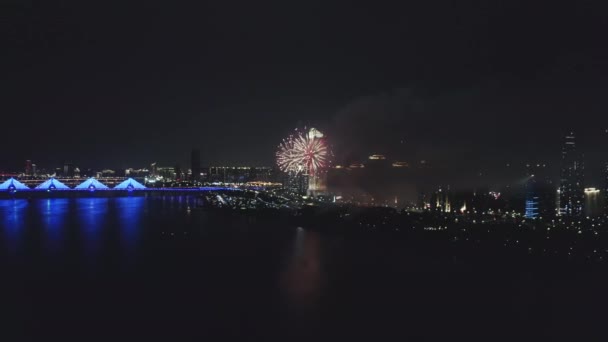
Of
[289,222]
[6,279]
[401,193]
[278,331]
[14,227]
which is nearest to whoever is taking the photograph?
[278,331]

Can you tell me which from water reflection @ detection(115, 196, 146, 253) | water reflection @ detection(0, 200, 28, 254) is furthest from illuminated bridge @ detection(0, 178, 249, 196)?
water reflection @ detection(115, 196, 146, 253)

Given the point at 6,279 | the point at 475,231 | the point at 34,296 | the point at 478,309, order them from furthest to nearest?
the point at 475,231, the point at 6,279, the point at 34,296, the point at 478,309

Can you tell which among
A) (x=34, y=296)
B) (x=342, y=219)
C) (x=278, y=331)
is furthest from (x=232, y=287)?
(x=342, y=219)

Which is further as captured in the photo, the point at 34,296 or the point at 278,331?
the point at 34,296

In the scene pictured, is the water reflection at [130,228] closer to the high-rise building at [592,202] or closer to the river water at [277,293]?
the river water at [277,293]

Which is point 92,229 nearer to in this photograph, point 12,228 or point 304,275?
point 12,228

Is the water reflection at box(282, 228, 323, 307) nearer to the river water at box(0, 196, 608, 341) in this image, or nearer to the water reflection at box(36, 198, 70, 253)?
the river water at box(0, 196, 608, 341)

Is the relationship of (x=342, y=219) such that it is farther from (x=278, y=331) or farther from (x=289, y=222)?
(x=278, y=331)
